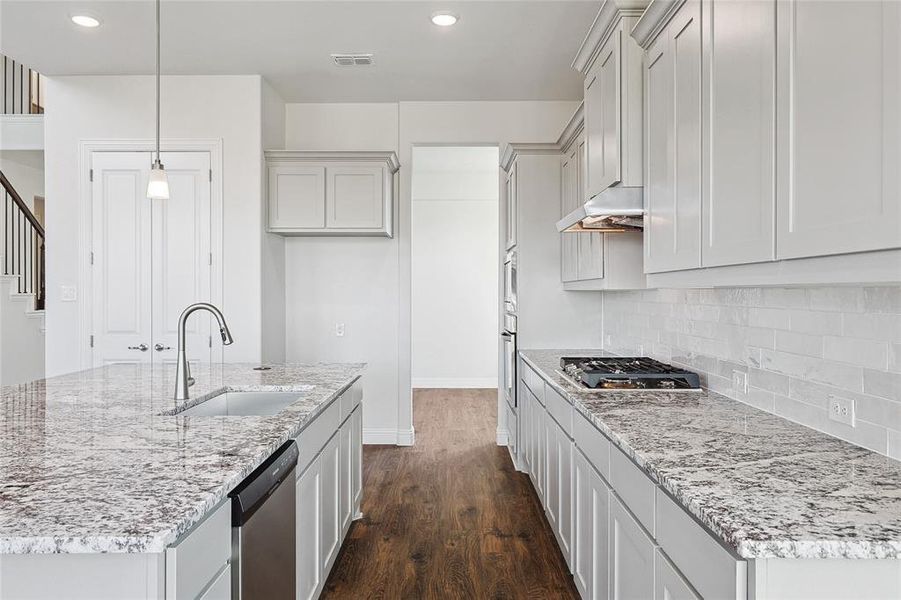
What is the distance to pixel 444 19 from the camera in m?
3.58

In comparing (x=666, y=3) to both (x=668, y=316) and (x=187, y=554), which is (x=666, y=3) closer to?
(x=668, y=316)

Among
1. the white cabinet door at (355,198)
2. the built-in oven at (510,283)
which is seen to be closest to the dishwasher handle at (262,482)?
the built-in oven at (510,283)

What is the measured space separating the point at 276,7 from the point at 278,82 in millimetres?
1327

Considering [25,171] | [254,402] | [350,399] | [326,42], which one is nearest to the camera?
[254,402]

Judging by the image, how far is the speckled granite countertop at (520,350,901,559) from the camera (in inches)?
43.1

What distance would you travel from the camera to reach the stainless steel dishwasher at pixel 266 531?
1.51 meters

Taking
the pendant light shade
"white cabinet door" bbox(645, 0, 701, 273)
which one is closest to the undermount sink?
the pendant light shade

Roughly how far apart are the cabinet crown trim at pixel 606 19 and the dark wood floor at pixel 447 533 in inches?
98.8

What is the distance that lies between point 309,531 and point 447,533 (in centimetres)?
131

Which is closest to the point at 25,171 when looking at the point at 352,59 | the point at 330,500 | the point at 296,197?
the point at 296,197

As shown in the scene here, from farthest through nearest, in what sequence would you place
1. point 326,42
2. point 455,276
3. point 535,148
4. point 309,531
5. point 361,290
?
point 455,276 → point 361,290 → point 535,148 → point 326,42 → point 309,531

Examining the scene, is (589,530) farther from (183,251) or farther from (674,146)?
(183,251)

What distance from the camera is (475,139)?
204 inches

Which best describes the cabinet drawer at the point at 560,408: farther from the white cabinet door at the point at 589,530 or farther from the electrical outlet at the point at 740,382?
the electrical outlet at the point at 740,382
